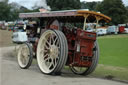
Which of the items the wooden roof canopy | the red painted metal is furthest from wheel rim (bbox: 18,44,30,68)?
the red painted metal

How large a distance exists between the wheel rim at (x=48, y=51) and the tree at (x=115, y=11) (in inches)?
2372

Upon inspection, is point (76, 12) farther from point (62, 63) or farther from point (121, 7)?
point (121, 7)

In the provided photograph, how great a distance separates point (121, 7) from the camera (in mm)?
68188

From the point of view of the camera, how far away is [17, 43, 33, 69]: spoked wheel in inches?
356

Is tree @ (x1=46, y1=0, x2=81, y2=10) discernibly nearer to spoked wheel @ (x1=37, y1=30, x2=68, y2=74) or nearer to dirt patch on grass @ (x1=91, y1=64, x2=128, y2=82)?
dirt patch on grass @ (x1=91, y1=64, x2=128, y2=82)

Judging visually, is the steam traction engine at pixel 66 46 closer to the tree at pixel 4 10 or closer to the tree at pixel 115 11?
the tree at pixel 115 11

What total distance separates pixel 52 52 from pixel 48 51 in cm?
33

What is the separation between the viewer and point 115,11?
67062mm

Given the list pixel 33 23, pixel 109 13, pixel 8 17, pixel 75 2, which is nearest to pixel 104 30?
pixel 75 2

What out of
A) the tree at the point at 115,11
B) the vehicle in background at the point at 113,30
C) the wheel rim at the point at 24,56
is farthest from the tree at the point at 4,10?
the wheel rim at the point at 24,56

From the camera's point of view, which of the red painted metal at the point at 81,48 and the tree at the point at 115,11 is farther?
the tree at the point at 115,11

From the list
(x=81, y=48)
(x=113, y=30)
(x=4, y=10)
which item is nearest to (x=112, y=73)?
(x=81, y=48)

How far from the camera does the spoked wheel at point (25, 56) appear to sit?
903 cm

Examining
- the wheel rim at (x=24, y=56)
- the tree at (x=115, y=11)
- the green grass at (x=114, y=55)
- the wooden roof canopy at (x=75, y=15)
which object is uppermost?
the tree at (x=115, y=11)
